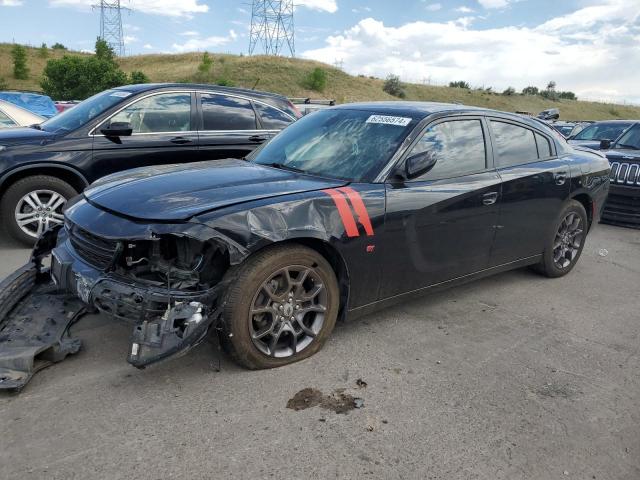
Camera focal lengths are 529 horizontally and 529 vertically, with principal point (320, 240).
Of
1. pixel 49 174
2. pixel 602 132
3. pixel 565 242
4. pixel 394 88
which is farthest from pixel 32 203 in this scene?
pixel 394 88

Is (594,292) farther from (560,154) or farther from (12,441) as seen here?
(12,441)

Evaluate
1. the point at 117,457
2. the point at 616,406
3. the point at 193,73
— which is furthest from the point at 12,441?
the point at 193,73

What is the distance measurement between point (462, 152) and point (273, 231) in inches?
75.5

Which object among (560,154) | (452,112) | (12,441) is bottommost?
(12,441)

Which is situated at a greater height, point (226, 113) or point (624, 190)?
point (226, 113)

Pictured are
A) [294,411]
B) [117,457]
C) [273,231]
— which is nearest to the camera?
[117,457]

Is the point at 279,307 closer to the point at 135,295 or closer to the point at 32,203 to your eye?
the point at 135,295

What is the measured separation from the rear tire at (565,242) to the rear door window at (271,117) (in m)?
3.53

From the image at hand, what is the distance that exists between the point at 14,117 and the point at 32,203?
110 inches

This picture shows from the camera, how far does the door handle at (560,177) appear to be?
495 cm

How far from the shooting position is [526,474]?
2.51 meters

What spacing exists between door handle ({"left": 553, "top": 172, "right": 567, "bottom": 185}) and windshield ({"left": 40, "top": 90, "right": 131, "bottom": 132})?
467 centimetres

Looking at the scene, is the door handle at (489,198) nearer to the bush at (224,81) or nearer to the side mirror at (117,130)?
the side mirror at (117,130)

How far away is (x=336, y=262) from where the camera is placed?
351cm
